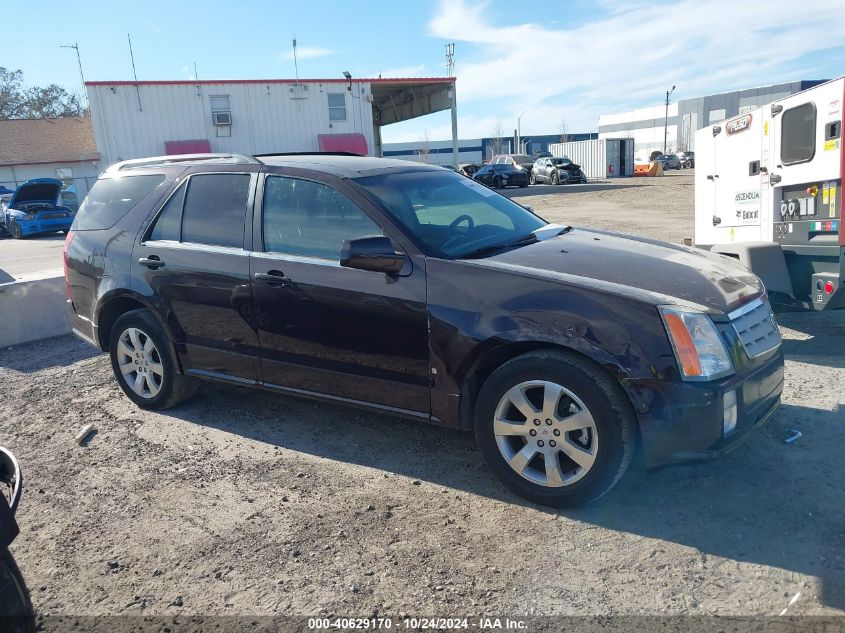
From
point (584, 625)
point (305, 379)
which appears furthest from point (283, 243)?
point (584, 625)

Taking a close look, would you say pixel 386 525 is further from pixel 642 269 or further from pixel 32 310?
pixel 32 310

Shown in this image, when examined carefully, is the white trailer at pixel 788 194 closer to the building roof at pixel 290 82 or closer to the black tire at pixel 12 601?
the black tire at pixel 12 601

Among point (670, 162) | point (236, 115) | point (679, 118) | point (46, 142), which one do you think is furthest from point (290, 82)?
point (679, 118)

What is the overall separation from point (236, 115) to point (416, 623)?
28.1 m

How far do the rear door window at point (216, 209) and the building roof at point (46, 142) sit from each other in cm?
3435

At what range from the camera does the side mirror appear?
12.1 feet

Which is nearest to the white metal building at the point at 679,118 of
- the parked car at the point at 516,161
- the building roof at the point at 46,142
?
the parked car at the point at 516,161

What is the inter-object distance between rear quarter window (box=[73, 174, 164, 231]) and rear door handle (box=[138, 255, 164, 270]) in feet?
1.79

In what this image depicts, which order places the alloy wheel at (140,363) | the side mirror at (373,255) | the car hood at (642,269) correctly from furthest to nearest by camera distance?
the alloy wheel at (140,363) < the side mirror at (373,255) < the car hood at (642,269)

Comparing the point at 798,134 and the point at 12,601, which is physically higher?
the point at 798,134

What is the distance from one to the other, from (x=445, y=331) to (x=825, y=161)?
13.8 ft

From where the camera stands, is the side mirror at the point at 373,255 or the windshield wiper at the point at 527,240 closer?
the side mirror at the point at 373,255

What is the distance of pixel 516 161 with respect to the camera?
122 feet

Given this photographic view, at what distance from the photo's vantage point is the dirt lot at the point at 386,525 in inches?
112
